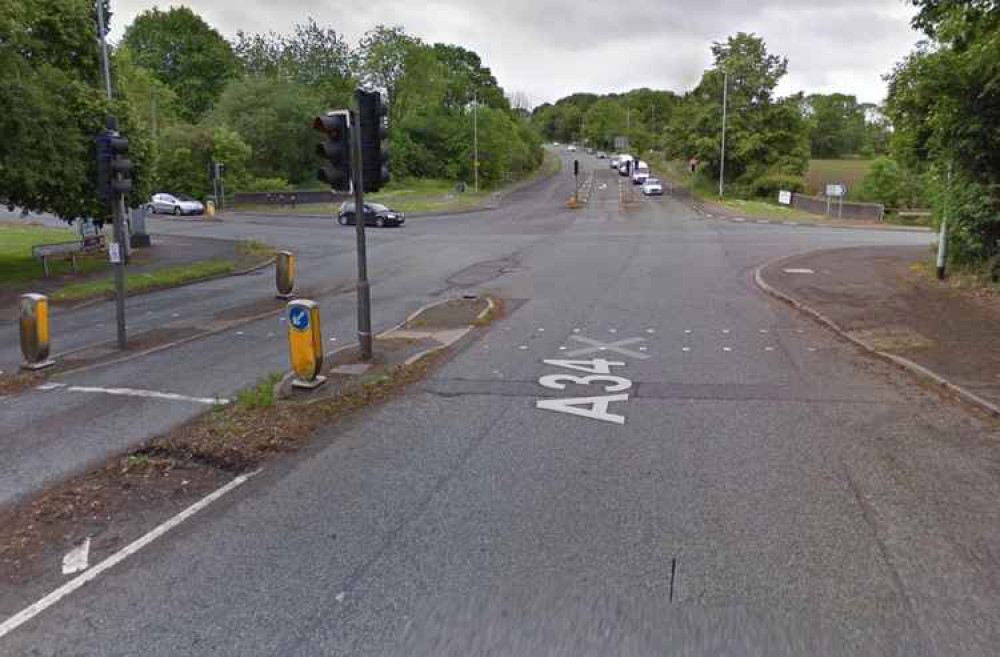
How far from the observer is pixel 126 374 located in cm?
1027

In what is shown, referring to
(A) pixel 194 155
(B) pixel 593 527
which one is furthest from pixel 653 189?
(B) pixel 593 527

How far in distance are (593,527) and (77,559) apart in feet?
11.3

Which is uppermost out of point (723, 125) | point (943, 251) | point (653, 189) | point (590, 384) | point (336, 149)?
point (723, 125)

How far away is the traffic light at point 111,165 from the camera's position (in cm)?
1112

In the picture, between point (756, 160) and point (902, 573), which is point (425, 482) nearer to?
point (902, 573)

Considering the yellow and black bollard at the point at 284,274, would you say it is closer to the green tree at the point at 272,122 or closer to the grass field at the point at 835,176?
the grass field at the point at 835,176

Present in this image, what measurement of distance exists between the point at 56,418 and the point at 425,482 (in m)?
4.96

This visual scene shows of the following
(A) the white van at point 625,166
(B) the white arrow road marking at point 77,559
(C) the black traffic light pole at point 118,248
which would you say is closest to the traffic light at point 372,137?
(C) the black traffic light pole at point 118,248

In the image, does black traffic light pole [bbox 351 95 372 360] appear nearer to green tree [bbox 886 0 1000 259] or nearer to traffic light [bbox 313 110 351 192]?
traffic light [bbox 313 110 351 192]

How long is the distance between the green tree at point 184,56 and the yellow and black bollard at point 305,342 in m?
74.7

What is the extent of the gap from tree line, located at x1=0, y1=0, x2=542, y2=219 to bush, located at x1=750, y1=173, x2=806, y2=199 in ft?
92.1

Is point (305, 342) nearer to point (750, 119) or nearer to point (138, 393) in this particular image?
point (138, 393)

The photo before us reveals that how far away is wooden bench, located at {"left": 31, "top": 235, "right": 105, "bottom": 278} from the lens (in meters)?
20.9

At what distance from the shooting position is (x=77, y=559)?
478cm
